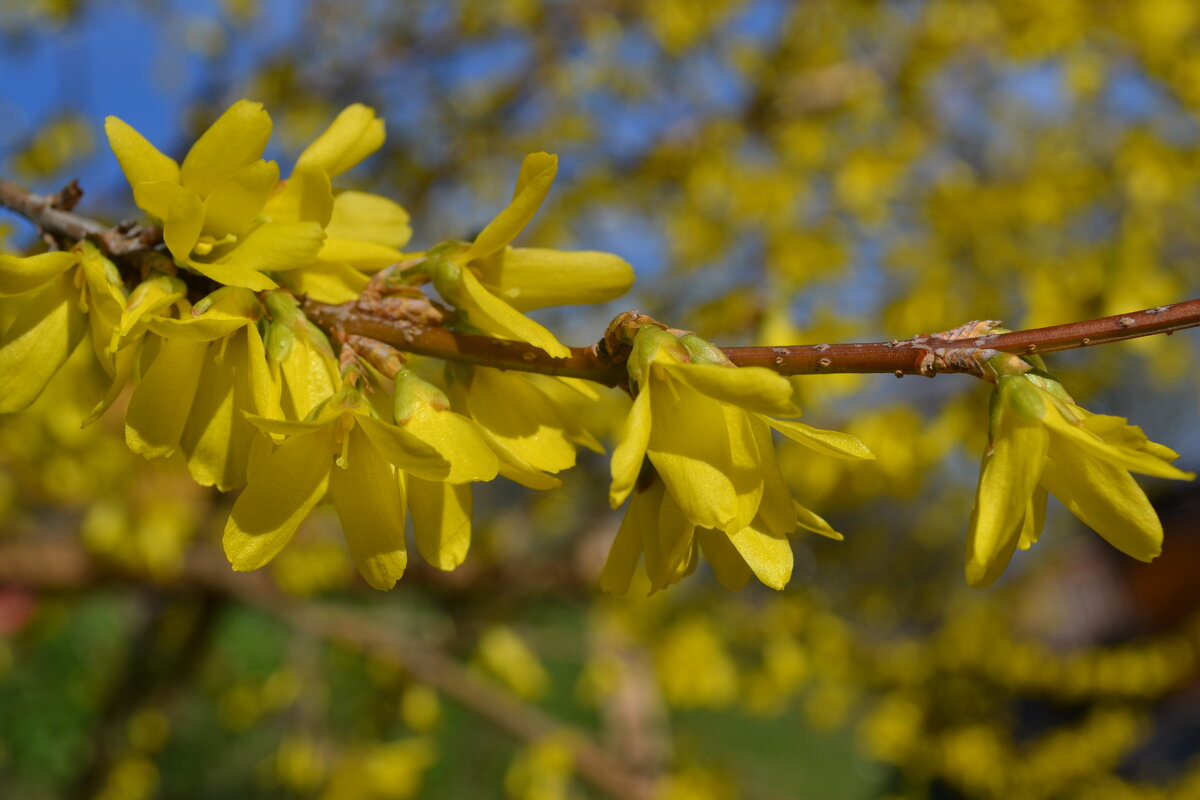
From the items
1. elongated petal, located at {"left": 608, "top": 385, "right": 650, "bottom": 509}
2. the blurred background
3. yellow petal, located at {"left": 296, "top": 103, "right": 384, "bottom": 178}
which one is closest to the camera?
elongated petal, located at {"left": 608, "top": 385, "right": 650, "bottom": 509}

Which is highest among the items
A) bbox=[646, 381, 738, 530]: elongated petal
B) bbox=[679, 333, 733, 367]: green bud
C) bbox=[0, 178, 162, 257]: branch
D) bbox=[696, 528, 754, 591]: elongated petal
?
bbox=[0, 178, 162, 257]: branch

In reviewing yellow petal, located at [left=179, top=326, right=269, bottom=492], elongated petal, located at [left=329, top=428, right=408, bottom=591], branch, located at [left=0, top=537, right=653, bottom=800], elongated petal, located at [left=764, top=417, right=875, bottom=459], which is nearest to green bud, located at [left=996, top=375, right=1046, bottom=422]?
elongated petal, located at [left=764, top=417, right=875, bottom=459]

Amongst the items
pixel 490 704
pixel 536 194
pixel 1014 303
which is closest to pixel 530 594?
pixel 490 704

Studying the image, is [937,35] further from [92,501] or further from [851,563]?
[92,501]

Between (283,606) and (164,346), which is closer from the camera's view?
(164,346)

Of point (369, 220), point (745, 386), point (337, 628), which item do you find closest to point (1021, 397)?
point (745, 386)

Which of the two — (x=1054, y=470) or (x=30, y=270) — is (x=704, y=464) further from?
(x=30, y=270)

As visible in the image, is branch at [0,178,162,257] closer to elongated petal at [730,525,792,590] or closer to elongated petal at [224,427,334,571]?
elongated petal at [224,427,334,571]
